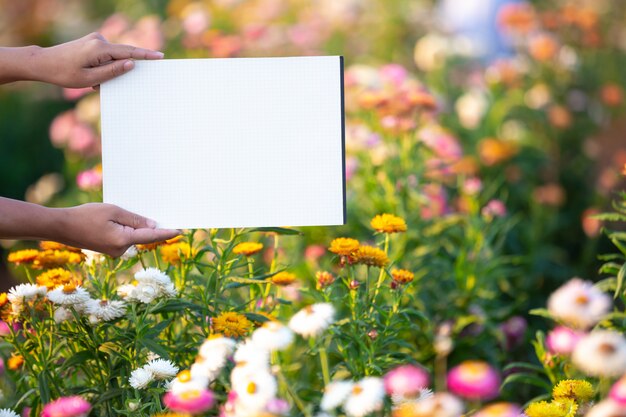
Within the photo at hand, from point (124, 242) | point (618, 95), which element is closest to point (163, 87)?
point (124, 242)

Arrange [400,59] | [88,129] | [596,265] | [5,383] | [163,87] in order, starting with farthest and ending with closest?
[400,59], [88,129], [596,265], [5,383], [163,87]

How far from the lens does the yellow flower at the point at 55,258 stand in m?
2.22

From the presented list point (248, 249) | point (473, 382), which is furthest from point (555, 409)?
point (248, 249)

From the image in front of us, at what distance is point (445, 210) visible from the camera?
3.73 metres

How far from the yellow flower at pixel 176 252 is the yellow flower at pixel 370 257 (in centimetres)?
45

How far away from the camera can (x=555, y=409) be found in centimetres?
179

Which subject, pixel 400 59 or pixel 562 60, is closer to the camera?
pixel 562 60

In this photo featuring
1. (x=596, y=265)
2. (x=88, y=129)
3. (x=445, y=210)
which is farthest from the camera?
(x=88, y=129)

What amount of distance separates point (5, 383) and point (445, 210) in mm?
2090

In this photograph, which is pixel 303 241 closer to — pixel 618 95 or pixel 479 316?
pixel 479 316

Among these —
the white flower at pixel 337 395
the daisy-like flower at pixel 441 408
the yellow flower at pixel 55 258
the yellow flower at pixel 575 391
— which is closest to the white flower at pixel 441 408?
the daisy-like flower at pixel 441 408

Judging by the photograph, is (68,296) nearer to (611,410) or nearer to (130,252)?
(130,252)

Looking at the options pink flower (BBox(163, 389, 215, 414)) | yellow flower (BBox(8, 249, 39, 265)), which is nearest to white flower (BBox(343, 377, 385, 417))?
pink flower (BBox(163, 389, 215, 414))

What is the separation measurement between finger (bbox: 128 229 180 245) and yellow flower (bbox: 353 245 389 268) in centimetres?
45
